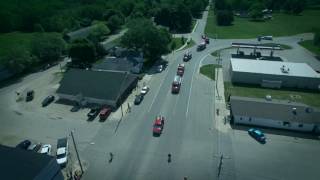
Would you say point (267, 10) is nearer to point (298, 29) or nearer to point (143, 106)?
point (298, 29)

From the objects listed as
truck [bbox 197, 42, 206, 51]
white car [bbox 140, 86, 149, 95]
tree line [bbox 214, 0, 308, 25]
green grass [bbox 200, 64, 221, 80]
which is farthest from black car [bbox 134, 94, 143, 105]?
tree line [bbox 214, 0, 308, 25]

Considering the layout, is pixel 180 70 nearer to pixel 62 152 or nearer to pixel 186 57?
pixel 186 57

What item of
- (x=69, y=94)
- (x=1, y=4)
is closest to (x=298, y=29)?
(x=69, y=94)

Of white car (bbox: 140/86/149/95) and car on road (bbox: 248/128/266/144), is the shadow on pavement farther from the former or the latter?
white car (bbox: 140/86/149/95)

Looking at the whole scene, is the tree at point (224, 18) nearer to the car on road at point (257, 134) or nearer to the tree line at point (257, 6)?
the tree line at point (257, 6)

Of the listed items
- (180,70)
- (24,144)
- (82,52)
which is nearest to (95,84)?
(24,144)
